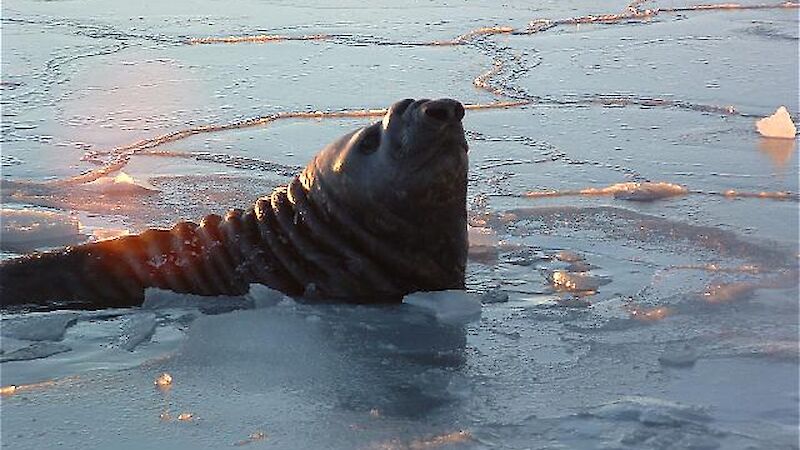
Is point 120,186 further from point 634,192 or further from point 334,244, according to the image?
point 634,192

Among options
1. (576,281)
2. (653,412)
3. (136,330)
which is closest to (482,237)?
(576,281)

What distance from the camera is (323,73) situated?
9719 mm

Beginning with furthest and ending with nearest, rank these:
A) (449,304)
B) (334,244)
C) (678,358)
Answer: (334,244)
(449,304)
(678,358)

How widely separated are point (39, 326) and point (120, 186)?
236 cm

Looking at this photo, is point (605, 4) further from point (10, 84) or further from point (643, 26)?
point (10, 84)

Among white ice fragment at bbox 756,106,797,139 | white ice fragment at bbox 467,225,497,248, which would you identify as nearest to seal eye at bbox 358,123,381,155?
white ice fragment at bbox 467,225,497,248

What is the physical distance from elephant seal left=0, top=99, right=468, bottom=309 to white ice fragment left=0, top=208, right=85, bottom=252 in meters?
0.72

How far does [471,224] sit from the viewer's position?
5680 millimetres

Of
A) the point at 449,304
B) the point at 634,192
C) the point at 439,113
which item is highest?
the point at 439,113

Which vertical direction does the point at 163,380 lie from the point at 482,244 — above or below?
above

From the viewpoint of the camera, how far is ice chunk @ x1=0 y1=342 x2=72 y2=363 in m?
3.77

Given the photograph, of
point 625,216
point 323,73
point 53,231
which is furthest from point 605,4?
point 53,231

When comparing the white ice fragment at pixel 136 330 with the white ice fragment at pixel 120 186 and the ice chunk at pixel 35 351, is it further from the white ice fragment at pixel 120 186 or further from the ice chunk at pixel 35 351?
the white ice fragment at pixel 120 186

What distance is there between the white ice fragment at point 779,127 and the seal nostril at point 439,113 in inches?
142
